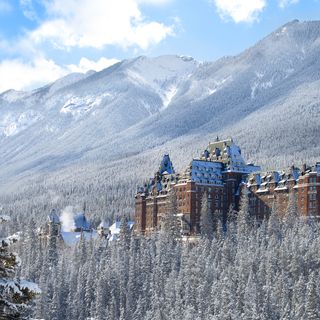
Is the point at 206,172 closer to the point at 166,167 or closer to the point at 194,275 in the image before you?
the point at 166,167

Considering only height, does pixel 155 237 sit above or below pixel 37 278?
above

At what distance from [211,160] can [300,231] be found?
49.3m

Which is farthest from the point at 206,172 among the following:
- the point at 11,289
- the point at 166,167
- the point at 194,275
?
the point at 11,289

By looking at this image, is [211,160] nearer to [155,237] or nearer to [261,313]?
[155,237]

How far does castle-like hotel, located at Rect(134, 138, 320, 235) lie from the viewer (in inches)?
4820

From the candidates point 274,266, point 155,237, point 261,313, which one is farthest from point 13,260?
point 155,237

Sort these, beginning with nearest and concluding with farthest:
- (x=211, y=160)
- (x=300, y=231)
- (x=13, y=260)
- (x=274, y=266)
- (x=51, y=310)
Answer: (x=13, y=260)
(x=274, y=266)
(x=300, y=231)
(x=51, y=310)
(x=211, y=160)

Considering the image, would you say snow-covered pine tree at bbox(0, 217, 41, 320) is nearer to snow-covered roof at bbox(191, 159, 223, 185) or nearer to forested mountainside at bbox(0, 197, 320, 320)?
forested mountainside at bbox(0, 197, 320, 320)

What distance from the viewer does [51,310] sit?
11200 cm

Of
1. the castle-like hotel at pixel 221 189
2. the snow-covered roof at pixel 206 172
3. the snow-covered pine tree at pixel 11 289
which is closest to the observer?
the snow-covered pine tree at pixel 11 289

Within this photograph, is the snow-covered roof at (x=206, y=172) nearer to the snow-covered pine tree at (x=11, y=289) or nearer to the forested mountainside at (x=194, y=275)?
the forested mountainside at (x=194, y=275)

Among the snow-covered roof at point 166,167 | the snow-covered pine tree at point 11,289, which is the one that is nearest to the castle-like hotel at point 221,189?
the snow-covered roof at point 166,167

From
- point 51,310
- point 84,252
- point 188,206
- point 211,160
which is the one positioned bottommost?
point 51,310

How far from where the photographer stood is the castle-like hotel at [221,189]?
122 metres
